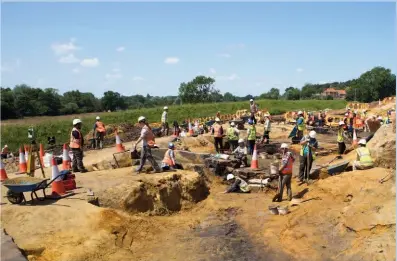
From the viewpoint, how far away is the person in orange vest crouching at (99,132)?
51.2 ft

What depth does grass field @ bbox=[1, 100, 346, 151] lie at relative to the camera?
98.0 feet

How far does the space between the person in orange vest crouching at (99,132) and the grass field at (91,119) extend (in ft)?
43.3

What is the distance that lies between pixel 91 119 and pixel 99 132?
2310 cm

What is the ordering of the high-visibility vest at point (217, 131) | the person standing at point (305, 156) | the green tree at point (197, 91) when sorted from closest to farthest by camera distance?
the person standing at point (305, 156)
the high-visibility vest at point (217, 131)
the green tree at point (197, 91)

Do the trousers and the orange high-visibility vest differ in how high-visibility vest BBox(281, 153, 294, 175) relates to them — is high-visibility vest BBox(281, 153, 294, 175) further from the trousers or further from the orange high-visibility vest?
the trousers

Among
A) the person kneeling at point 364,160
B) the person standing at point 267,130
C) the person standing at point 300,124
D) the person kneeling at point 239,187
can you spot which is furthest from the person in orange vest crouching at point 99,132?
the person kneeling at point 364,160

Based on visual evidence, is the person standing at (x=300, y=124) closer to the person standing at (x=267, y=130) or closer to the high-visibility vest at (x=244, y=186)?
the person standing at (x=267, y=130)

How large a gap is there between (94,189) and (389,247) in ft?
21.4

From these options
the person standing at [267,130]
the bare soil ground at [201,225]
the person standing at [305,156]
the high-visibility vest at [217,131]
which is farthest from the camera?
the person standing at [267,130]

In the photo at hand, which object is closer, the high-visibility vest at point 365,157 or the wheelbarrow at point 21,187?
the wheelbarrow at point 21,187

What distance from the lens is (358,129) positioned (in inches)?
941

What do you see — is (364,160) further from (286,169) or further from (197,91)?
Result: (197,91)

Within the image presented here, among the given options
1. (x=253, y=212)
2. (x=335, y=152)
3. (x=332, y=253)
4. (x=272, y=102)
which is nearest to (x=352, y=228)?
(x=332, y=253)

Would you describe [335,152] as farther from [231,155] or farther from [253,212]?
[253,212]
